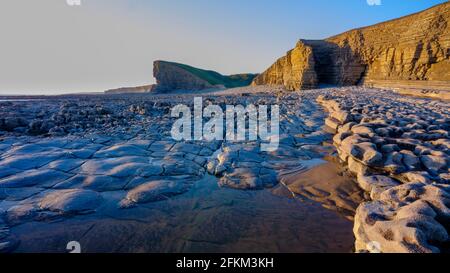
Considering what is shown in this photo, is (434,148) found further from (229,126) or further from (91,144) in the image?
(91,144)

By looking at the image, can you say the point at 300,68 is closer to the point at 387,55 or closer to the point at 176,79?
the point at 387,55

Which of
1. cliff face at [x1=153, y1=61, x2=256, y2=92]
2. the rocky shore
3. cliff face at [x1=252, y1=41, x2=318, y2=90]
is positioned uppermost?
cliff face at [x1=153, y1=61, x2=256, y2=92]

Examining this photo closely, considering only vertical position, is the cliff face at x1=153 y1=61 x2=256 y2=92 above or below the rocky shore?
above

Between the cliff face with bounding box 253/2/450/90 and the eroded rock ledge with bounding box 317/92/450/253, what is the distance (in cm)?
1184

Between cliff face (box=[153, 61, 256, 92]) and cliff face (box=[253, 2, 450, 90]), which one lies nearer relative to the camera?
cliff face (box=[253, 2, 450, 90])

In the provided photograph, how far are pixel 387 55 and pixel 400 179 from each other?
18.5m

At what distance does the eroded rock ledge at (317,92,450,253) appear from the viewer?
168 cm

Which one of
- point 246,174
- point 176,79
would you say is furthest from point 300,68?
point 176,79

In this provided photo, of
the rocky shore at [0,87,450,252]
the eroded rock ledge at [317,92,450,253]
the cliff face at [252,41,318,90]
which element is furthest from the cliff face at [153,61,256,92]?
the eroded rock ledge at [317,92,450,253]

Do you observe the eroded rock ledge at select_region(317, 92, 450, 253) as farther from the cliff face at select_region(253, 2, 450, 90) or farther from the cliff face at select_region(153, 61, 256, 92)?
the cliff face at select_region(153, 61, 256, 92)

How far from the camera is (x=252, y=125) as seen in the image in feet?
21.6

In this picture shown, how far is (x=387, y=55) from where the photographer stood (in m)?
17.0

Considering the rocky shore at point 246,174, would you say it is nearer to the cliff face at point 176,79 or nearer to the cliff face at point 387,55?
the cliff face at point 387,55
